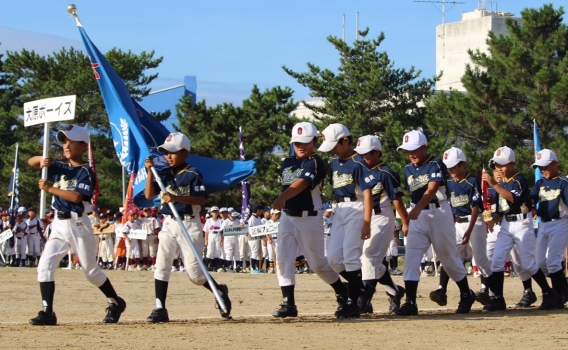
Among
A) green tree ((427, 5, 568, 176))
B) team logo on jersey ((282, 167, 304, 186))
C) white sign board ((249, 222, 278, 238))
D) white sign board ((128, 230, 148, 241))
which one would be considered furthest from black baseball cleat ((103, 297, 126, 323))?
green tree ((427, 5, 568, 176))

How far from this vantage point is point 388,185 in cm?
1205

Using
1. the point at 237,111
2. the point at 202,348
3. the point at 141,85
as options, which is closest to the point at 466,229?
the point at 202,348

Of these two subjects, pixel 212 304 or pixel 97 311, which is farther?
pixel 212 304

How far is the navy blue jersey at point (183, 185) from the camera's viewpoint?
11.2 meters

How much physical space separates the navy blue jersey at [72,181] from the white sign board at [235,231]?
1885 cm

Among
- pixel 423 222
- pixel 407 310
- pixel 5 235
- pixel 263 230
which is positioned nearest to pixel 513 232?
pixel 423 222

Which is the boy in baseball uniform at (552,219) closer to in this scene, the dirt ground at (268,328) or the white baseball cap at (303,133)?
the dirt ground at (268,328)

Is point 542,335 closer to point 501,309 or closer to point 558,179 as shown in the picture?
point 501,309

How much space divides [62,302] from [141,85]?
36109 millimetres

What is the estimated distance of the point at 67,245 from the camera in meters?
11.0

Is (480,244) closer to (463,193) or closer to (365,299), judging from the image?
(463,193)

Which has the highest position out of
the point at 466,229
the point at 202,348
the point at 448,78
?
the point at 448,78

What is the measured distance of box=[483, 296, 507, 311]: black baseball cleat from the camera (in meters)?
13.3

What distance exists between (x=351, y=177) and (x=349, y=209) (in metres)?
0.39
